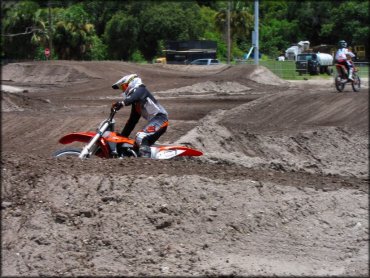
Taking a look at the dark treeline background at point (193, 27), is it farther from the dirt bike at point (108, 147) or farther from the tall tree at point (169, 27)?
the dirt bike at point (108, 147)

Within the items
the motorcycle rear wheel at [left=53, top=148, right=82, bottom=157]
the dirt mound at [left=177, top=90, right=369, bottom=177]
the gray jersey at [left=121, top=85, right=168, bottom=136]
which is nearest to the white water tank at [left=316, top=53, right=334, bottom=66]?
the dirt mound at [left=177, top=90, right=369, bottom=177]

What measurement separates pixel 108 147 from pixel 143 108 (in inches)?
35.5

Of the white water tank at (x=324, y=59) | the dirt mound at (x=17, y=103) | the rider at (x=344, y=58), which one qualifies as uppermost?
the rider at (x=344, y=58)

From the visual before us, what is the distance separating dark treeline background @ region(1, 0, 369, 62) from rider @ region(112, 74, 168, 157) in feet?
64.5

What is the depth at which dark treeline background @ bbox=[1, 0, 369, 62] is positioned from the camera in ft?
146

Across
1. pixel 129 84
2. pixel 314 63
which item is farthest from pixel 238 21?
pixel 129 84

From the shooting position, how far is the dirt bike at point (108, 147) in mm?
10016

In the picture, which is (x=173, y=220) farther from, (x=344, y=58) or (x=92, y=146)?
(x=344, y=58)

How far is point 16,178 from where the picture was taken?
763cm

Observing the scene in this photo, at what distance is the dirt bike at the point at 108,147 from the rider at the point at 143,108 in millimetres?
110

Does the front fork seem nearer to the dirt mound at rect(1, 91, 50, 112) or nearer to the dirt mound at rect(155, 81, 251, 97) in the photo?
the dirt mound at rect(1, 91, 50, 112)

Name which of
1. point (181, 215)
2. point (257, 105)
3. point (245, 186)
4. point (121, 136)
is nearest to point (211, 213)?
point (181, 215)

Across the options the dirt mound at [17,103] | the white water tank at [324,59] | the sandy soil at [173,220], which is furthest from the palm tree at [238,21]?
the sandy soil at [173,220]

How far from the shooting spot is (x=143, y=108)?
34.8ft
